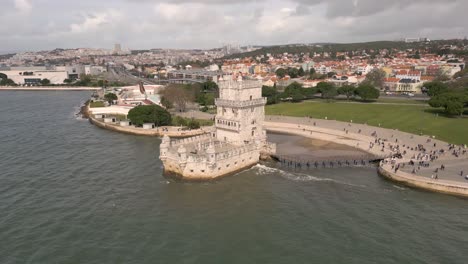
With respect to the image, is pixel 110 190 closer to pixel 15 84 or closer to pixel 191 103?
A: pixel 191 103

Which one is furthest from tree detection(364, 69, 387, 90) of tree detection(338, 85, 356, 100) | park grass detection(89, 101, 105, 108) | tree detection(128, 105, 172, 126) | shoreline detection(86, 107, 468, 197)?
park grass detection(89, 101, 105, 108)

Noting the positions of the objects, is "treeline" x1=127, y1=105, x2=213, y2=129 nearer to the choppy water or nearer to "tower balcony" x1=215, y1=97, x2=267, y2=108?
the choppy water

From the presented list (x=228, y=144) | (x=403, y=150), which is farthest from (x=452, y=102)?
(x=228, y=144)

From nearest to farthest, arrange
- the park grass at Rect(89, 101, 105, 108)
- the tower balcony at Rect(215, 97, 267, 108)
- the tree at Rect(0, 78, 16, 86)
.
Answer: the tower balcony at Rect(215, 97, 267, 108) < the park grass at Rect(89, 101, 105, 108) < the tree at Rect(0, 78, 16, 86)

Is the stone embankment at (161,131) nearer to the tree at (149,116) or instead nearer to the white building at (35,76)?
the tree at (149,116)

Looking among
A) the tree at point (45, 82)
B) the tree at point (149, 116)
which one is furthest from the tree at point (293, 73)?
the tree at point (45, 82)

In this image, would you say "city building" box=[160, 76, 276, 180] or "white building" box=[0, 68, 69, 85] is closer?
"city building" box=[160, 76, 276, 180]
